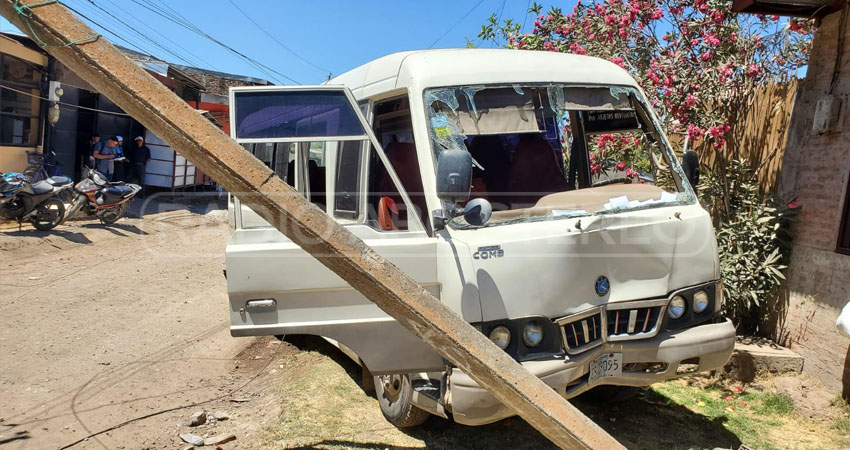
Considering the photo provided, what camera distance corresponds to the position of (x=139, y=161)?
17.3 meters

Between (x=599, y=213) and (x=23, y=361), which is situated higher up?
(x=599, y=213)

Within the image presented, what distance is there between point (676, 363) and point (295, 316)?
2.18 m

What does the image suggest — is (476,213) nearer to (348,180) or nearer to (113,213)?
(348,180)

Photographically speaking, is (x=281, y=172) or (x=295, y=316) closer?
(x=295, y=316)

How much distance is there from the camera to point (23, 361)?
5324 mm

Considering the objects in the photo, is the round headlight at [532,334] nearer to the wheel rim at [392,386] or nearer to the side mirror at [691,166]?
the wheel rim at [392,386]

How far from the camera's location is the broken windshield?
3707 mm

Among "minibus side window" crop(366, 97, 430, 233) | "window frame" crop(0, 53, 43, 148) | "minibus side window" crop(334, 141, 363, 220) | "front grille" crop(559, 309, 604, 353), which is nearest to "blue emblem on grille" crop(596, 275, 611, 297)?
"front grille" crop(559, 309, 604, 353)

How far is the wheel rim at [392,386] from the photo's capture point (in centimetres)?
411

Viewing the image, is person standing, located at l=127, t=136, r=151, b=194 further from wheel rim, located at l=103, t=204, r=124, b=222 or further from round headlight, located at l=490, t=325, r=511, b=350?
round headlight, located at l=490, t=325, r=511, b=350

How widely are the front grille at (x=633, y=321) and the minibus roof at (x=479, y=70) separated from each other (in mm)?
1538

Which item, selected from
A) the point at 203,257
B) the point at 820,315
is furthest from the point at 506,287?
the point at 203,257

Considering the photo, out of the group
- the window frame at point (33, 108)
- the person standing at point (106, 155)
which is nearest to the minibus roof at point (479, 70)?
the window frame at point (33, 108)

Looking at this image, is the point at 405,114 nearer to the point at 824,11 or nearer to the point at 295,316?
the point at 295,316
